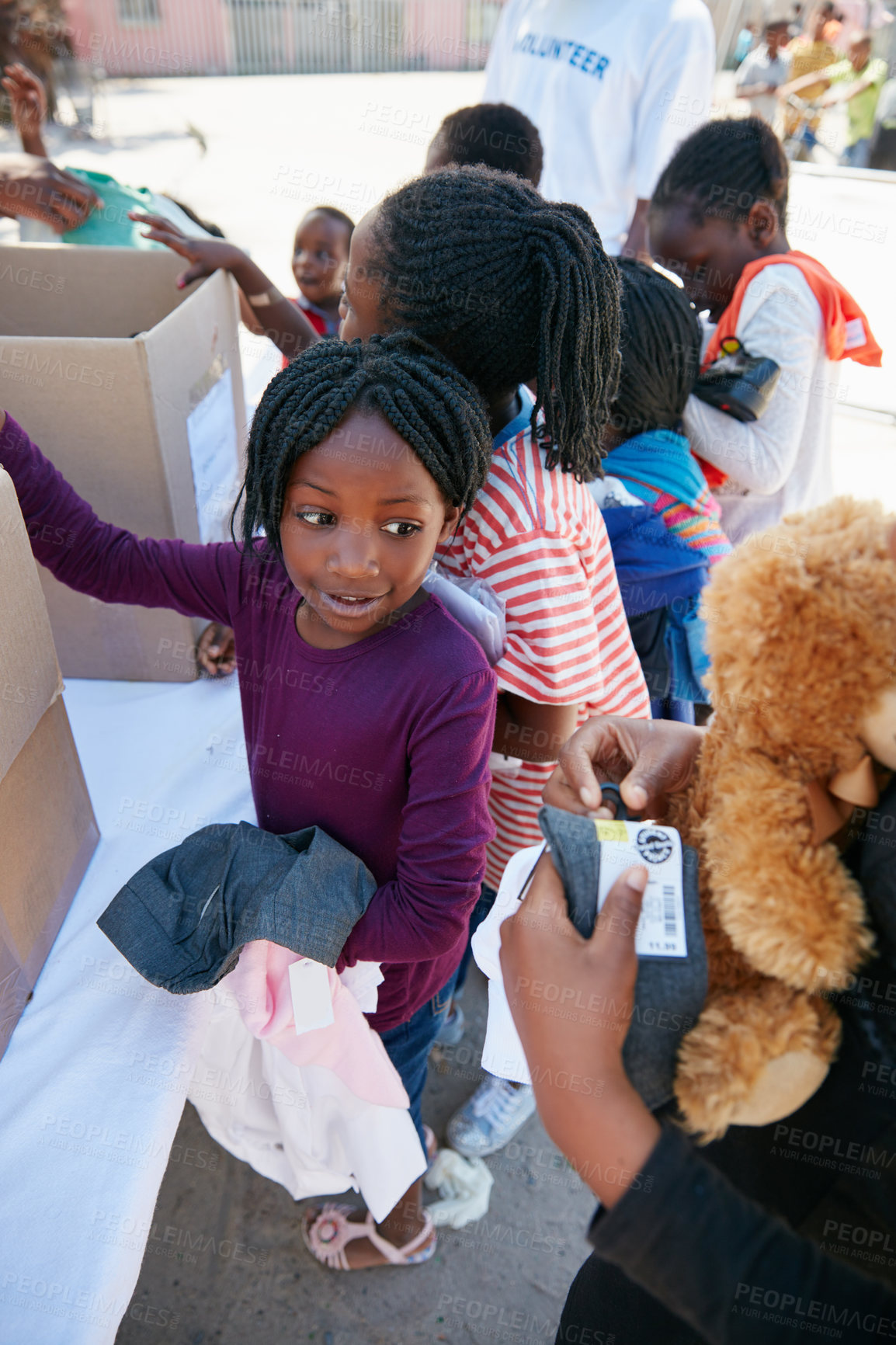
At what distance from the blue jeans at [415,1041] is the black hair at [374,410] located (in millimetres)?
731

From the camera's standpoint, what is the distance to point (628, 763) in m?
0.87

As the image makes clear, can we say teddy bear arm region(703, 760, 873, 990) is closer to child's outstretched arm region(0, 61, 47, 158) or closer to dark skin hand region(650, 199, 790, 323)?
dark skin hand region(650, 199, 790, 323)

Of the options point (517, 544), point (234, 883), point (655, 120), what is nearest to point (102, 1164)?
point (234, 883)

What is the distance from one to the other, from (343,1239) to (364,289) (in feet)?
5.22

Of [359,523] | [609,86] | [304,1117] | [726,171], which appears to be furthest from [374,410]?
[609,86]

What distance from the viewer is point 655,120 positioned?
238 centimetres

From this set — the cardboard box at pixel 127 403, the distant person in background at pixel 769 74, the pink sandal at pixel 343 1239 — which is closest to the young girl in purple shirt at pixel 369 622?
the cardboard box at pixel 127 403

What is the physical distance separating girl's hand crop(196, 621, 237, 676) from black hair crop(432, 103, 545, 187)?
1.17 meters

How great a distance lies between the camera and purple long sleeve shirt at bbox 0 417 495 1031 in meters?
0.92

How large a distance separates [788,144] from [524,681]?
11445 mm

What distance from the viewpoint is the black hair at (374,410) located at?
0.89 m

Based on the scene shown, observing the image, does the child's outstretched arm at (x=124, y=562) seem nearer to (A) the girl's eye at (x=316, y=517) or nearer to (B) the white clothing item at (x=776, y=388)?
(A) the girl's eye at (x=316, y=517)

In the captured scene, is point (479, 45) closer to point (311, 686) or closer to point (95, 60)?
point (95, 60)

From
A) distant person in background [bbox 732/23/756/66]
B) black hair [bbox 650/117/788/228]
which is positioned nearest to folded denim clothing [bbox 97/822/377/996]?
black hair [bbox 650/117/788/228]
